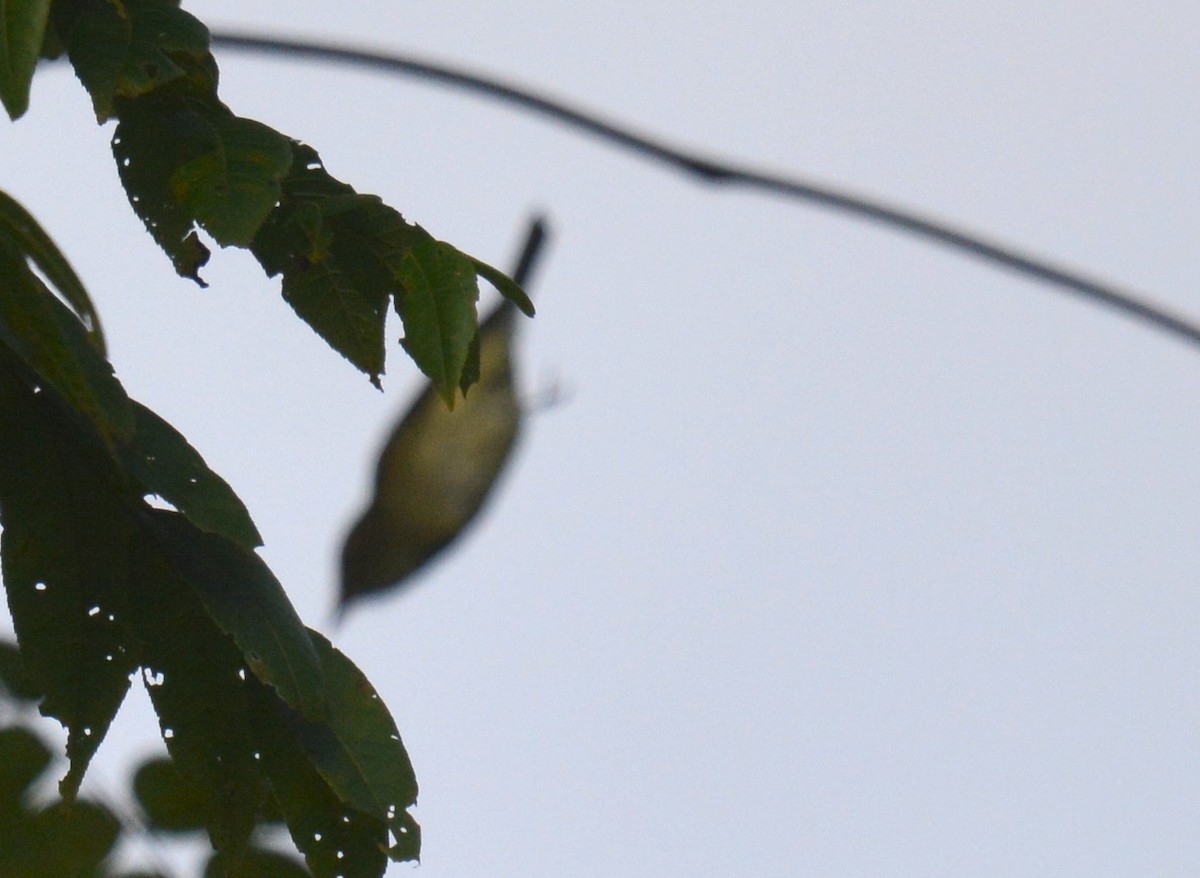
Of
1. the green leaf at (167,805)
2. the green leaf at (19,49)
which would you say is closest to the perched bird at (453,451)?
the green leaf at (167,805)

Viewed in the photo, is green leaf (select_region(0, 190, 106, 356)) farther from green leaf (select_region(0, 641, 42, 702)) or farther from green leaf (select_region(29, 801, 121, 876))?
green leaf (select_region(29, 801, 121, 876))

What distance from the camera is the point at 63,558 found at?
1.04m

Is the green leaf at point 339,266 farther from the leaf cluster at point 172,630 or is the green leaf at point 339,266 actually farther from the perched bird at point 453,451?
the perched bird at point 453,451

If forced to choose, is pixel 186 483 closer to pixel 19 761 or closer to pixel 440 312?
pixel 440 312

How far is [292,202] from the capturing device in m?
1.07

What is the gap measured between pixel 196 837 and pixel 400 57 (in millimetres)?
777

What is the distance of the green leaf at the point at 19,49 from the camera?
2.73ft

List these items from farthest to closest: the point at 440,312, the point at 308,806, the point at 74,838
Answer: the point at 74,838, the point at 308,806, the point at 440,312

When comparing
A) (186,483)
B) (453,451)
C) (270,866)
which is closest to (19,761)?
(270,866)

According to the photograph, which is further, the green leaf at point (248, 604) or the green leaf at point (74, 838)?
the green leaf at point (74, 838)

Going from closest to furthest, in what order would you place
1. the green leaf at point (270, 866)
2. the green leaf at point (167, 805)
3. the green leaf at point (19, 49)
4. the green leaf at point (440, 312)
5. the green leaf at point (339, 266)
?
the green leaf at point (19, 49), the green leaf at point (440, 312), the green leaf at point (339, 266), the green leaf at point (270, 866), the green leaf at point (167, 805)

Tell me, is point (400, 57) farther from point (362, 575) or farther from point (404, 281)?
point (362, 575)

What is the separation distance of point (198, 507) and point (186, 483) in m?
0.03

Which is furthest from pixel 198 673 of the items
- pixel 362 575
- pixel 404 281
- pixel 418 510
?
pixel 362 575
